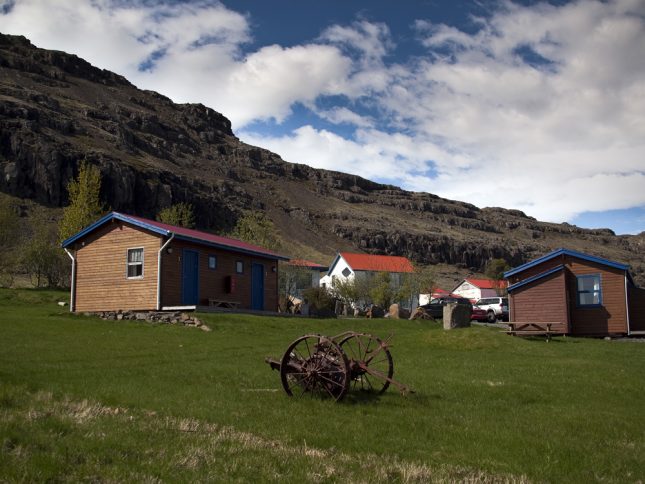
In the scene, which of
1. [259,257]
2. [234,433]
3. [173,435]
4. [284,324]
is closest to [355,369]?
[234,433]

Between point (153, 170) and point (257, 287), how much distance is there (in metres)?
105

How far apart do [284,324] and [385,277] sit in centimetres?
4202

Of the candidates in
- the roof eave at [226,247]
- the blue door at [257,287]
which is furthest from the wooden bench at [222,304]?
the roof eave at [226,247]

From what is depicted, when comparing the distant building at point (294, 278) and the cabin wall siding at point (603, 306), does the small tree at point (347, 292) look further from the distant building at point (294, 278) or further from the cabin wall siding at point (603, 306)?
the cabin wall siding at point (603, 306)

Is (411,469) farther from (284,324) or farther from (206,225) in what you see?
(206,225)

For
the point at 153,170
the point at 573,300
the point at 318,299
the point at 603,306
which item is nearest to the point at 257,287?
the point at 318,299

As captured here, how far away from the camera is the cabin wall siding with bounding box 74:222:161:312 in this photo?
94.8 ft

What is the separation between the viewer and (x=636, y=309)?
3077 centimetres

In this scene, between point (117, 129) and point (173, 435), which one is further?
point (117, 129)

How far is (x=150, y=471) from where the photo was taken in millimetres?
6562

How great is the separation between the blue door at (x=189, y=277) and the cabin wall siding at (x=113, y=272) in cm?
156

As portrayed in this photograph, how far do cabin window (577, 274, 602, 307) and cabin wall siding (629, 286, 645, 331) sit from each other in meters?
1.59

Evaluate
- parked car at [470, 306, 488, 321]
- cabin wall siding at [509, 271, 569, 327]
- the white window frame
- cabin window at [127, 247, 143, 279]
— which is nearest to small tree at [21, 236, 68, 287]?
the white window frame

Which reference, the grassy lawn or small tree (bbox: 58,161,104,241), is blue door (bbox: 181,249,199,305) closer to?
the grassy lawn
